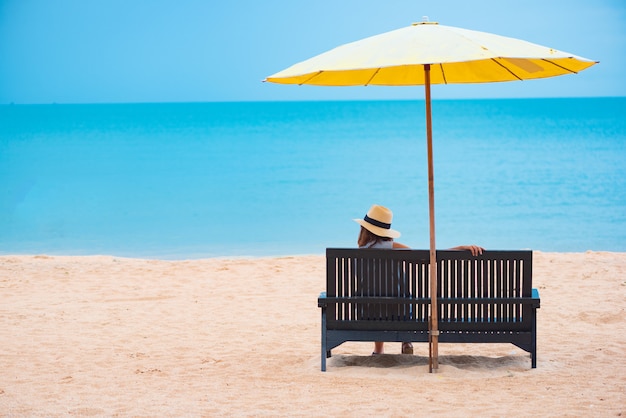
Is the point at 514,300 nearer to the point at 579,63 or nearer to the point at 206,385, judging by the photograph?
the point at 579,63

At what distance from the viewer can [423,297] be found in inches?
225

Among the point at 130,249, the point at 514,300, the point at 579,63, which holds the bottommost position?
the point at 130,249

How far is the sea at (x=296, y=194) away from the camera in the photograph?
17.7m

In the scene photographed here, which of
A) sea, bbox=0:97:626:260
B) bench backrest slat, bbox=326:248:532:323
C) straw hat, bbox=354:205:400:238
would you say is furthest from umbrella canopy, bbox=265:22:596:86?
sea, bbox=0:97:626:260

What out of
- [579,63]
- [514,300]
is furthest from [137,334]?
[579,63]

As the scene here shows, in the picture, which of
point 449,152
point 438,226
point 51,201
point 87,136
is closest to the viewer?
point 438,226

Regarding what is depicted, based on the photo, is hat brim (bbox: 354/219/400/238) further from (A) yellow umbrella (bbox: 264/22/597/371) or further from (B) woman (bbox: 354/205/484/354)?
(A) yellow umbrella (bbox: 264/22/597/371)

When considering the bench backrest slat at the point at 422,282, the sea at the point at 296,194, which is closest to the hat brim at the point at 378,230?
the bench backrest slat at the point at 422,282

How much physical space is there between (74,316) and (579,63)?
17.4 feet

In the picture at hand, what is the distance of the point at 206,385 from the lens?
566 cm

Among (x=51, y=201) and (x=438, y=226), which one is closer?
(x=438, y=226)

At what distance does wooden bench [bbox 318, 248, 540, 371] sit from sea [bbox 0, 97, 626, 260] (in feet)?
33.2

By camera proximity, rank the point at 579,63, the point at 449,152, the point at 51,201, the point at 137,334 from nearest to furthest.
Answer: the point at 579,63 → the point at 137,334 → the point at 51,201 → the point at 449,152

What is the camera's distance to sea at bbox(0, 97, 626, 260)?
58.1 ft
